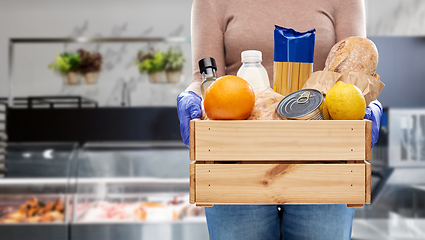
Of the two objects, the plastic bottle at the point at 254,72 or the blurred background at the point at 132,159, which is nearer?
the plastic bottle at the point at 254,72

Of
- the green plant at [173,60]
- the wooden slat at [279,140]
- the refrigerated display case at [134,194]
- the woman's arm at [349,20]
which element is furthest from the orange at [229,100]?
the green plant at [173,60]

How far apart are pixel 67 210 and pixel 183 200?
79 centimetres

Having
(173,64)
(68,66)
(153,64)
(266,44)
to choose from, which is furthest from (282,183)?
(68,66)

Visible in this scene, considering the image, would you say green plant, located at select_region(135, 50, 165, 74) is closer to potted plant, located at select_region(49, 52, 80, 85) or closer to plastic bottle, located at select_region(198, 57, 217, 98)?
potted plant, located at select_region(49, 52, 80, 85)

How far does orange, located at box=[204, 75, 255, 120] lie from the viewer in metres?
0.56

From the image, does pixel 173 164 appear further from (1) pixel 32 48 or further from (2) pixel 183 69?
(1) pixel 32 48

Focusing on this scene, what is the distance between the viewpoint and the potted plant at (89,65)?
2.50m

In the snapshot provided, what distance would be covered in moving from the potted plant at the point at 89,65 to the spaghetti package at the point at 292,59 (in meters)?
2.09

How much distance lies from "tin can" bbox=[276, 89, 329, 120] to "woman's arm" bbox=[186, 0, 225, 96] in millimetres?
339

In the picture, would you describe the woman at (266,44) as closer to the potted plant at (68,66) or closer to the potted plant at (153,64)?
the potted plant at (153,64)

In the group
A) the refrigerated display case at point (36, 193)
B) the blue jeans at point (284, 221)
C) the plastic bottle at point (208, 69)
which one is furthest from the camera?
the refrigerated display case at point (36, 193)

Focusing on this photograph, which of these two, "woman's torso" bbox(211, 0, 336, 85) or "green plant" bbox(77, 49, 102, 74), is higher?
"green plant" bbox(77, 49, 102, 74)

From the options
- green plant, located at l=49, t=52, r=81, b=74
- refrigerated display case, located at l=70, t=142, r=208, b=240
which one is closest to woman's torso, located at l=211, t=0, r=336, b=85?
refrigerated display case, located at l=70, t=142, r=208, b=240

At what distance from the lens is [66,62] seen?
242 centimetres
